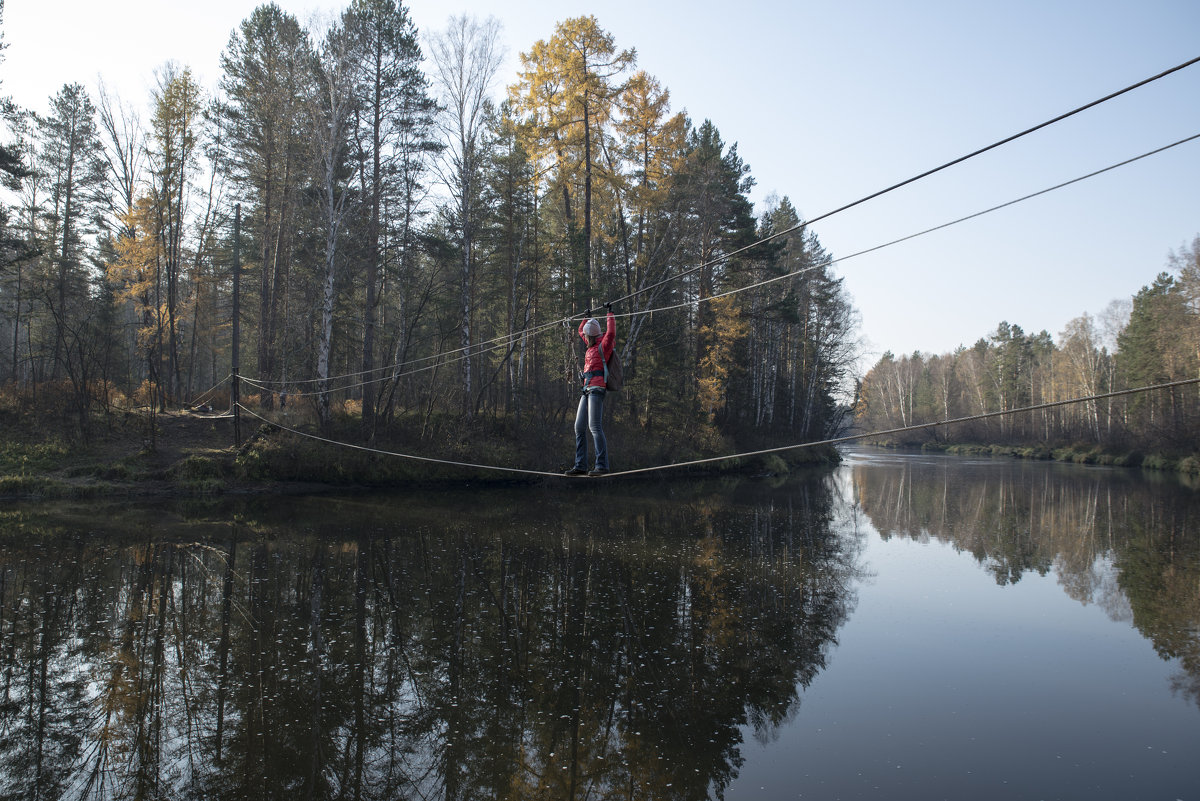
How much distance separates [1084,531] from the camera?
1934 centimetres

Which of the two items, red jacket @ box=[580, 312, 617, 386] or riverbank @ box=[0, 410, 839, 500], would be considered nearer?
red jacket @ box=[580, 312, 617, 386]

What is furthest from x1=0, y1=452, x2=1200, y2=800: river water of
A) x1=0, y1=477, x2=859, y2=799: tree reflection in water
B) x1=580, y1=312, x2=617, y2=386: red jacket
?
x1=580, y1=312, x2=617, y2=386: red jacket

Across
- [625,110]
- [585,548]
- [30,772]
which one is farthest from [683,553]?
[625,110]

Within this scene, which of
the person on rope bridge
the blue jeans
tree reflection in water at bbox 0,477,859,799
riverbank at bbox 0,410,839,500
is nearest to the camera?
tree reflection in water at bbox 0,477,859,799

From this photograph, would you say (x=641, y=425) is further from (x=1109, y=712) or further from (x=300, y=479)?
(x=1109, y=712)

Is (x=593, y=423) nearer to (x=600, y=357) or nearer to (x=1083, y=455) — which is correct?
(x=600, y=357)

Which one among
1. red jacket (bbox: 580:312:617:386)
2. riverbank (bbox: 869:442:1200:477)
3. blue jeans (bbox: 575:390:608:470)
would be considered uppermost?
red jacket (bbox: 580:312:617:386)

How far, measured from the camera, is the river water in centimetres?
654

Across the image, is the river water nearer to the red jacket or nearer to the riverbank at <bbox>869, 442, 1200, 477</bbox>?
the red jacket

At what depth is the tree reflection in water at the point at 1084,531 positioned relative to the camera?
11.8 m

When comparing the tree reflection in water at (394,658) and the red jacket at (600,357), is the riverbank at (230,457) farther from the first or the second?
the red jacket at (600,357)

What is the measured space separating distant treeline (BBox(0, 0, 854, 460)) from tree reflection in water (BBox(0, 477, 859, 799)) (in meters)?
8.83

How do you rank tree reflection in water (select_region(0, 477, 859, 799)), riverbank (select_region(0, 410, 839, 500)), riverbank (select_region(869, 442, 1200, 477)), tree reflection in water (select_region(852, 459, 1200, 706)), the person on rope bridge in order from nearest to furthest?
tree reflection in water (select_region(0, 477, 859, 799)) < the person on rope bridge < tree reflection in water (select_region(852, 459, 1200, 706)) < riverbank (select_region(0, 410, 839, 500)) < riverbank (select_region(869, 442, 1200, 477))

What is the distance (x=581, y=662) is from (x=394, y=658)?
2505mm
